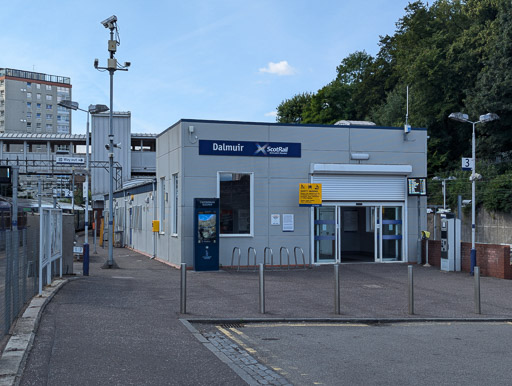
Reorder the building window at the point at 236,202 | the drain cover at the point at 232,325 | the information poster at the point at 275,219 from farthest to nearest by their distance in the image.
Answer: the information poster at the point at 275,219 < the building window at the point at 236,202 < the drain cover at the point at 232,325

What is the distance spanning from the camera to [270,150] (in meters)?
21.0

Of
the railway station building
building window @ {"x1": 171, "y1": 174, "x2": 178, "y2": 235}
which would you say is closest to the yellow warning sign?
the railway station building

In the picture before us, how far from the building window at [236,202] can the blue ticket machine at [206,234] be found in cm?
109

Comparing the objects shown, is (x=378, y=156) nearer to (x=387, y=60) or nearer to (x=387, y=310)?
(x=387, y=310)

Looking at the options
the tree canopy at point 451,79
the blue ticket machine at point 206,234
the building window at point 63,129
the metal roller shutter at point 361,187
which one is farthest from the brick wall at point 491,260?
the building window at point 63,129

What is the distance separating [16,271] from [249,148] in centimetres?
1254

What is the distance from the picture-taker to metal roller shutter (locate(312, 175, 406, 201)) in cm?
2158

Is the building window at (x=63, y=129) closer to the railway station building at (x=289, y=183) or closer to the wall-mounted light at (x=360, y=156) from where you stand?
the railway station building at (x=289, y=183)

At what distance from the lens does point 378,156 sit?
72.4ft

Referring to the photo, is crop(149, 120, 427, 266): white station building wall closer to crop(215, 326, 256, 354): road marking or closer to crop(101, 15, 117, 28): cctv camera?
crop(101, 15, 117, 28): cctv camera

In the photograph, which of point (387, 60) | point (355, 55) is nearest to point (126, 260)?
point (387, 60)

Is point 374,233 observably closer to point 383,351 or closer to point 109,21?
point 109,21

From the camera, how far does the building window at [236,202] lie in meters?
20.6

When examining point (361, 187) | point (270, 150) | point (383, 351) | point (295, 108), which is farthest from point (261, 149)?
point (295, 108)
